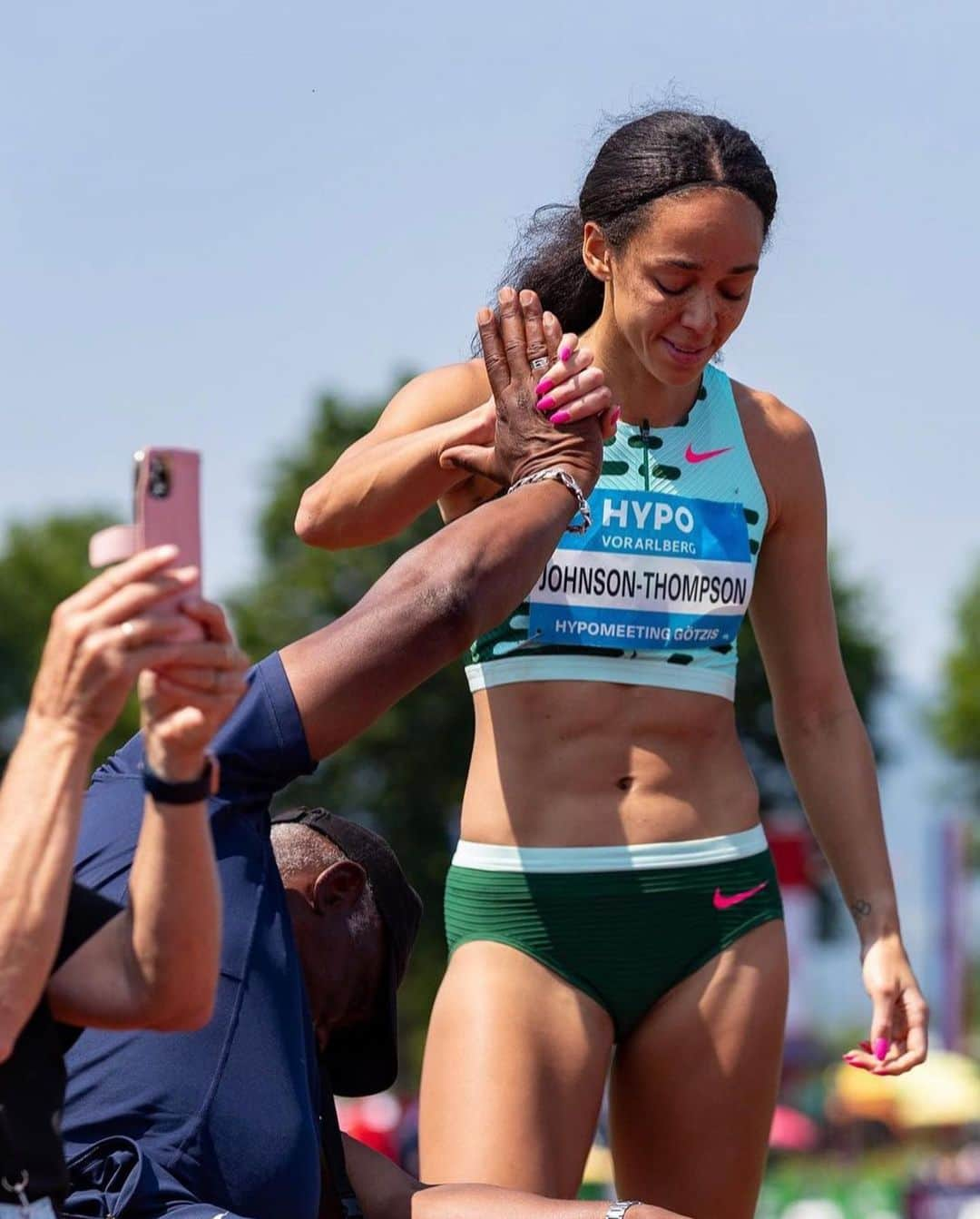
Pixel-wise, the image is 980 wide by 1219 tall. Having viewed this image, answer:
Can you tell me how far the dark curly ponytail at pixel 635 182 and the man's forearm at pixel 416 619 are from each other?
0.78 meters

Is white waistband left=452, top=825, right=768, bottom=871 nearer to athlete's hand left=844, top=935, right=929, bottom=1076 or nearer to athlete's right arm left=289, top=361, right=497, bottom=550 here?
athlete's hand left=844, top=935, right=929, bottom=1076

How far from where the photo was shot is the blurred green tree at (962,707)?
53094mm

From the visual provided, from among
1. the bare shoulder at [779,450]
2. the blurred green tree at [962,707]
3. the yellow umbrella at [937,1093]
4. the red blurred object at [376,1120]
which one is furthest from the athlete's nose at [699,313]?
the blurred green tree at [962,707]

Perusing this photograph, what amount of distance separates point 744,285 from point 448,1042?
4.75 ft

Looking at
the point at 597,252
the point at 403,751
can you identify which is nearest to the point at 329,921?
the point at 597,252

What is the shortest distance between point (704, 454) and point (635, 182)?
52cm

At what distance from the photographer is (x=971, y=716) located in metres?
53.3

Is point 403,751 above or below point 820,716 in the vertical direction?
below

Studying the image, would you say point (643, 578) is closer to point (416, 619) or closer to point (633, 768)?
point (633, 768)

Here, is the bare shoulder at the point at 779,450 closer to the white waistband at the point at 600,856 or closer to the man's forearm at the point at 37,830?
the white waistband at the point at 600,856

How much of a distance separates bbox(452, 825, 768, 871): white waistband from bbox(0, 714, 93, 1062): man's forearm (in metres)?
1.57

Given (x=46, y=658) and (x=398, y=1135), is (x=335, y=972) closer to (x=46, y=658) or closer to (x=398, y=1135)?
(x=46, y=658)

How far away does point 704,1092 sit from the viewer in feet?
12.0

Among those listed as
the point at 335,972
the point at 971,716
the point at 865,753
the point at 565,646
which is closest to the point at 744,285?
the point at 565,646
